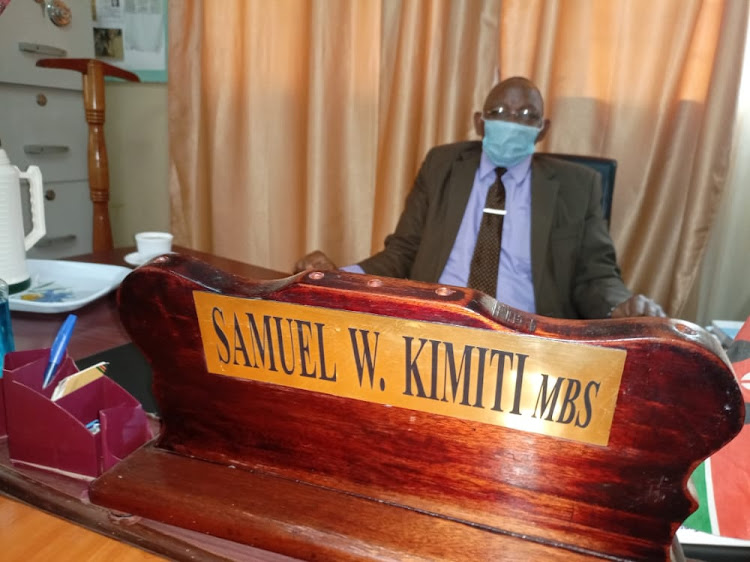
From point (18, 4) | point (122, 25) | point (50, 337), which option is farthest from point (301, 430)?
point (122, 25)

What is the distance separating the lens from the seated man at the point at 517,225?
134 centimetres

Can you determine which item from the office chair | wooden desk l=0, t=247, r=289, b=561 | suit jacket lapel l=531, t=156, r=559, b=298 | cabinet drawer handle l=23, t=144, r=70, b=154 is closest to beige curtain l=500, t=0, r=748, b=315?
the office chair

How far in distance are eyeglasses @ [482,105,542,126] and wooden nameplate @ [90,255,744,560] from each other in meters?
1.01

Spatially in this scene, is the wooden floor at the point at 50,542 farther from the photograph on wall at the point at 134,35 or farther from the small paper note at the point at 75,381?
the photograph on wall at the point at 134,35

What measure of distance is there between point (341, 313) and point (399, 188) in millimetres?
1592

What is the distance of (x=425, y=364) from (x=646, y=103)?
1596 mm

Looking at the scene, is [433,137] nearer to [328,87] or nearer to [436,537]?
[328,87]

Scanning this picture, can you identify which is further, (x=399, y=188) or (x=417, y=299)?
(x=399, y=188)

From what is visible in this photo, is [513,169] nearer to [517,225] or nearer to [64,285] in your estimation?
[517,225]

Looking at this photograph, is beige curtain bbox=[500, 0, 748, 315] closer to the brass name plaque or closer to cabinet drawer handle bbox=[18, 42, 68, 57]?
the brass name plaque

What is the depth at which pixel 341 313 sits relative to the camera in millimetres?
417

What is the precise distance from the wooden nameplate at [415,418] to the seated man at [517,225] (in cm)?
82

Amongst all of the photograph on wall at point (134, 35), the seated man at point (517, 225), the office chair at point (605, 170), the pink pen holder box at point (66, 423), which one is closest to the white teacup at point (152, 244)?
the seated man at point (517, 225)

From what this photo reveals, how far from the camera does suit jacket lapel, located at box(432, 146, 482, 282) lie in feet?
4.83
